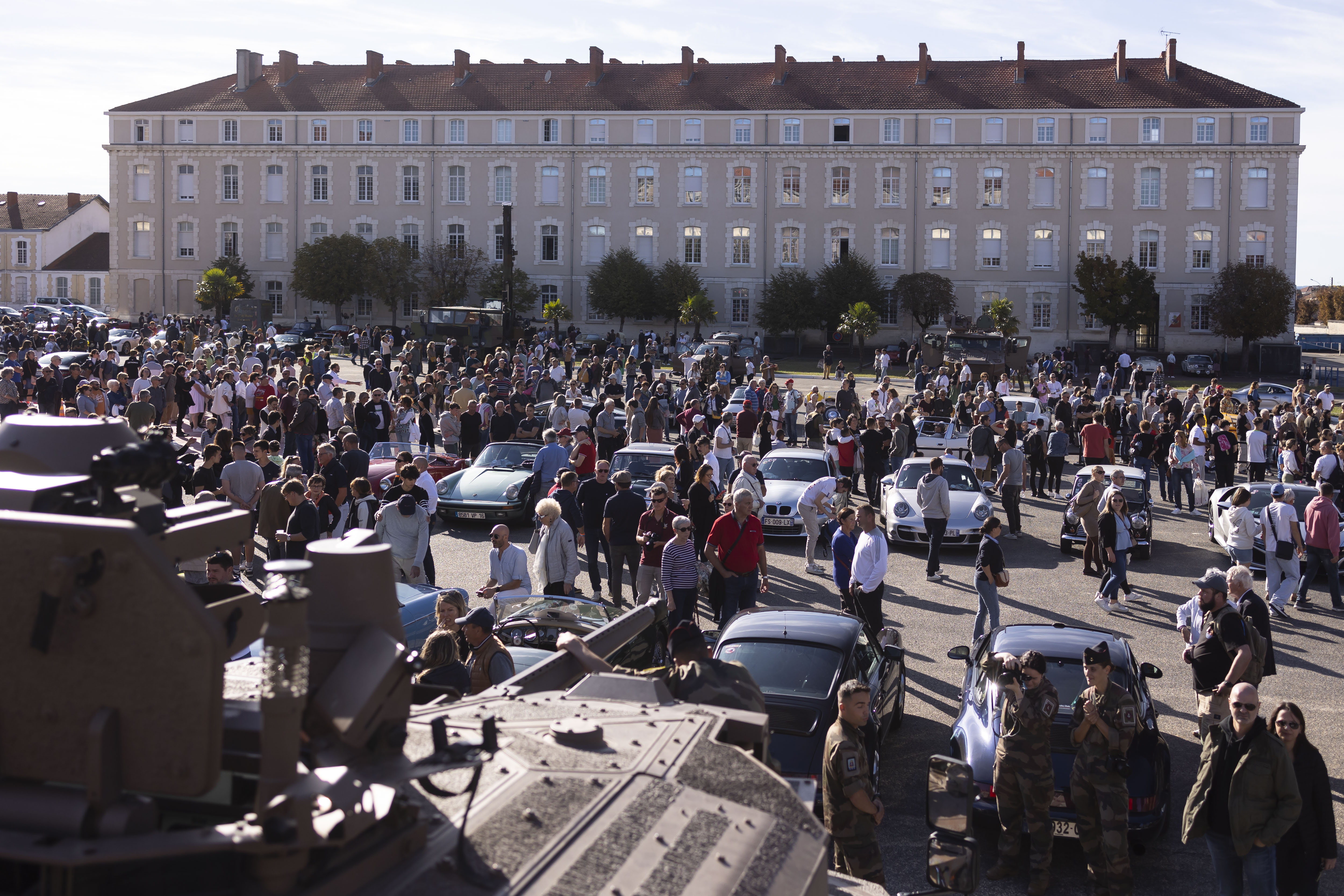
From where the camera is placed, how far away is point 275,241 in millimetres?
77312

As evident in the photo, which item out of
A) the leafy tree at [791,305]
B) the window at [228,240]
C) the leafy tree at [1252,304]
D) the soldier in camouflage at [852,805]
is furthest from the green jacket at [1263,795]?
the window at [228,240]

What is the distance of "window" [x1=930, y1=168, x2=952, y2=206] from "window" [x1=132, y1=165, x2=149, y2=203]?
4776 cm

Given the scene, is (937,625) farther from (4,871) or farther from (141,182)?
(141,182)

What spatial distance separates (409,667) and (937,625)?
40.6 ft

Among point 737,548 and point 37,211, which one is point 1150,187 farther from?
point 37,211

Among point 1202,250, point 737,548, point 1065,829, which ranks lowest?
point 1065,829

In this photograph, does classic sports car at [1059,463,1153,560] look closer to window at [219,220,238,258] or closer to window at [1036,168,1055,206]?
window at [1036,168,1055,206]

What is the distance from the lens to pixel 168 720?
3234 millimetres

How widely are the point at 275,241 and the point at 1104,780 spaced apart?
7564 cm

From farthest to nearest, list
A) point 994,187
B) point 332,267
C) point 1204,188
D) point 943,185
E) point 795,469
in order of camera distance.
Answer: point 332,267 → point 943,185 → point 994,187 → point 1204,188 → point 795,469

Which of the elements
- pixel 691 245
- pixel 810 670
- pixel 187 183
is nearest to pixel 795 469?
pixel 810 670

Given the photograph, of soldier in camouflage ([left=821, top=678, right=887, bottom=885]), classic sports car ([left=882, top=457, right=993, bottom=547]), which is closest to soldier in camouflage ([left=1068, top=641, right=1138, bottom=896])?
soldier in camouflage ([left=821, top=678, right=887, bottom=885])

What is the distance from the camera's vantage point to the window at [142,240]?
78.9 meters

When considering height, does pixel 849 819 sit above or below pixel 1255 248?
below
